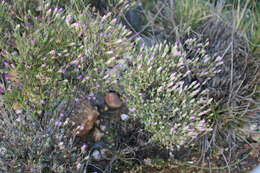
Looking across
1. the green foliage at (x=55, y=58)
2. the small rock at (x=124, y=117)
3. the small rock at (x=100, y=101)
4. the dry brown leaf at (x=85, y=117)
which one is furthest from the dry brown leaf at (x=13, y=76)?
the small rock at (x=124, y=117)

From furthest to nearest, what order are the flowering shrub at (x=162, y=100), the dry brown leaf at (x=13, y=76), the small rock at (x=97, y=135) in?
the small rock at (x=97, y=135), the flowering shrub at (x=162, y=100), the dry brown leaf at (x=13, y=76)

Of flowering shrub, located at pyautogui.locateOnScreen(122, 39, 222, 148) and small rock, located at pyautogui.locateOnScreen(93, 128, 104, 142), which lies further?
small rock, located at pyautogui.locateOnScreen(93, 128, 104, 142)

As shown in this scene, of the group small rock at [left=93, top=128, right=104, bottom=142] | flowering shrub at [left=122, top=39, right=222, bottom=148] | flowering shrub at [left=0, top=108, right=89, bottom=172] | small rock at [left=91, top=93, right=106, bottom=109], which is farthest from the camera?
small rock at [left=91, top=93, right=106, bottom=109]

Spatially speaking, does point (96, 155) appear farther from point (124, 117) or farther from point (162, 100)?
point (162, 100)

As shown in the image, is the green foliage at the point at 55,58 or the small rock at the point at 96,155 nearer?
the green foliage at the point at 55,58

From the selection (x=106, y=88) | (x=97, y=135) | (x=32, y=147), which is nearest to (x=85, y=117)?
(x=97, y=135)

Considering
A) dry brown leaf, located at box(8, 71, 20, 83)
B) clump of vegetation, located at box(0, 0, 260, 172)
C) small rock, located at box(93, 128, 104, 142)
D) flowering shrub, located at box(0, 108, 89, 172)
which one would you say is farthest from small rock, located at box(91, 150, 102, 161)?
dry brown leaf, located at box(8, 71, 20, 83)

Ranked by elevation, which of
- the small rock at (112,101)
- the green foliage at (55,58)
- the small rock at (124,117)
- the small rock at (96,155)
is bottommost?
the small rock at (96,155)

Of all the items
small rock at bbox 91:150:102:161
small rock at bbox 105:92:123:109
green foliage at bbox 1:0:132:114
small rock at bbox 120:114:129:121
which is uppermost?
green foliage at bbox 1:0:132:114

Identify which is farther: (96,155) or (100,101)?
(100,101)

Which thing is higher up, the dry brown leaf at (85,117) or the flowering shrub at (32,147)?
the flowering shrub at (32,147)

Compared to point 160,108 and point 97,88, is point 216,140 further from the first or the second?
point 97,88

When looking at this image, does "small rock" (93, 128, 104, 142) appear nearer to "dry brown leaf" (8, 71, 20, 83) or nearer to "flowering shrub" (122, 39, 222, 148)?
"flowering shrub" (122, 39, 222, 148)

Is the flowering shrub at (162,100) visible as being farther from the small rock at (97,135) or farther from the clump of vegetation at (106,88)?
the small rock at (97,135)
